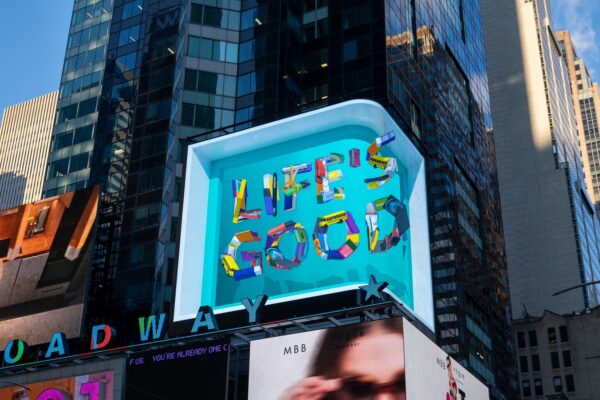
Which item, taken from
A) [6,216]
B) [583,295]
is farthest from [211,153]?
[583,295]

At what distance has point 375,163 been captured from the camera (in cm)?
3862

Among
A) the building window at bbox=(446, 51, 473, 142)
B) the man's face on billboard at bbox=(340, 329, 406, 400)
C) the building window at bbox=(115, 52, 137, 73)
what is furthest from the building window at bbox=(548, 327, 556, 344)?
the man's face on billboard at bbox=(340, 329, 406, 400)

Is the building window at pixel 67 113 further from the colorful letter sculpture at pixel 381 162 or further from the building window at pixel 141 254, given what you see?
the colorful letter sculpture at pixel 381 162

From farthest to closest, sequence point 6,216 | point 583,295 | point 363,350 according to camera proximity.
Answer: point 583,295 < point 6,216 < point 363,350

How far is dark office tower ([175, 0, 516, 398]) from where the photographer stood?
7331cm

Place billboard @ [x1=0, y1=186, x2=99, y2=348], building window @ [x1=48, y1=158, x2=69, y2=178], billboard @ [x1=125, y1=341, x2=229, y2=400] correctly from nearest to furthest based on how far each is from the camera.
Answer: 1. billboard @ [x1=125, y1=341, x2=229, y2=400]
2. billboard @ [x1=0, y1=186, x2=99, y2=348]
3. building window @ [x1=48, y1=158, x2=69, y2=178]

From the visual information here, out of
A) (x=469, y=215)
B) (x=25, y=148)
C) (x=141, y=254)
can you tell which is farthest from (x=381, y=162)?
(x=25, y=148)

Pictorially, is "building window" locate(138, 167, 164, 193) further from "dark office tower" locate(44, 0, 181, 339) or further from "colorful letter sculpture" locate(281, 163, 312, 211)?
"colorful letter sculpture" locate(281, 163, 312, 211)

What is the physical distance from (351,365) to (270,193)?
11908mm

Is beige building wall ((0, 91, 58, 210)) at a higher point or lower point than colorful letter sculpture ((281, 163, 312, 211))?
higher

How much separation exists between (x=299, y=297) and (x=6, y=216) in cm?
3468

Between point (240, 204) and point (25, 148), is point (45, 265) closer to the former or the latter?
point (240, 204)

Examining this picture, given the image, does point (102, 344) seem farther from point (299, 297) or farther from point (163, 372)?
point (299, 297)

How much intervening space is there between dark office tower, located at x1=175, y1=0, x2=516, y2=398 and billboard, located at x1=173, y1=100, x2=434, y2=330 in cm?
2819
